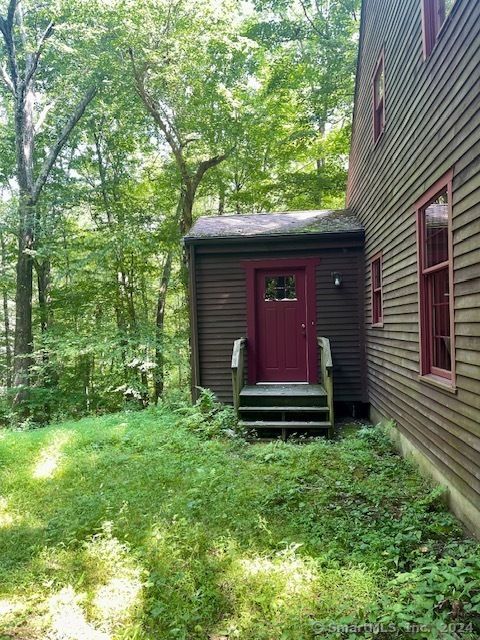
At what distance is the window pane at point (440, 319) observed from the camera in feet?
13.2

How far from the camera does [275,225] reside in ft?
27.8

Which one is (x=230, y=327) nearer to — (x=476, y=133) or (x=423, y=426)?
(x=423, y=426)

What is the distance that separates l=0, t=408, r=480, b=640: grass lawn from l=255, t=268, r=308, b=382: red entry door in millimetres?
2657

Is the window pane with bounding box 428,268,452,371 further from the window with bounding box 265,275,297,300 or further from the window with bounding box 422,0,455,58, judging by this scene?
the window with bounding box 265,275,297,300

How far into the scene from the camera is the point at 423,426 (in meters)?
4.46

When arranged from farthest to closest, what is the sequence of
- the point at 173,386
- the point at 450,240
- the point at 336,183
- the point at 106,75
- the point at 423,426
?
the point at 173,386
the point at 336,183
the point at 106,75
the point at 423,426
the point at 450,240

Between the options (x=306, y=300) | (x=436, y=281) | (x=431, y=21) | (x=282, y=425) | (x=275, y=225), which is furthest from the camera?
(x=275, y=225)

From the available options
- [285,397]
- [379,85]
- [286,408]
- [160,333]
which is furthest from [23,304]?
[379,85]

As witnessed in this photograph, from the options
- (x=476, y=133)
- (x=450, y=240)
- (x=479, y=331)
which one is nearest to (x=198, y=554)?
(x=479, y=331)

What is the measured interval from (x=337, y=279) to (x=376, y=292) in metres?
1.00

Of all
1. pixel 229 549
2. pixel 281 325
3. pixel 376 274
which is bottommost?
pixel 229 549

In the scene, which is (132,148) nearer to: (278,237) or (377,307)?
(278,237)

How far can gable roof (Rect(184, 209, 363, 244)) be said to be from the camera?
7.89 meters

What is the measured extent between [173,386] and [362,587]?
1640cm
